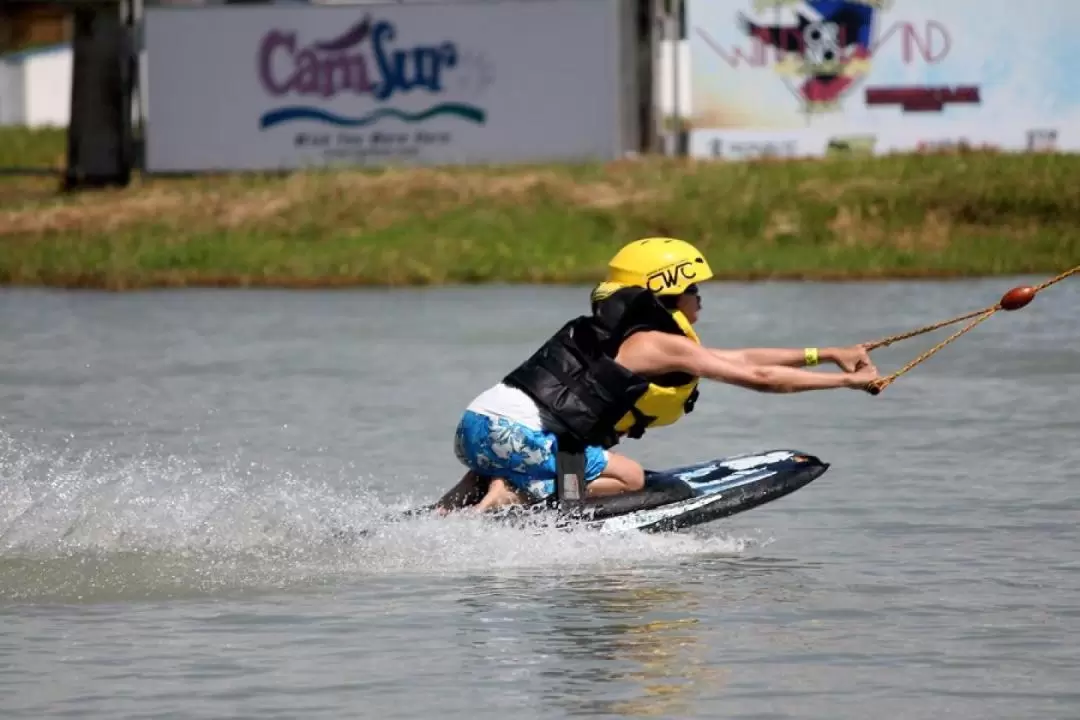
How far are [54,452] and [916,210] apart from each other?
1690cm

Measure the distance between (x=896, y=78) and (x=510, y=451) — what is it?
79.1 ft

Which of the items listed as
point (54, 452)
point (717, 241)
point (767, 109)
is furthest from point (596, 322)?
point (767, 109)

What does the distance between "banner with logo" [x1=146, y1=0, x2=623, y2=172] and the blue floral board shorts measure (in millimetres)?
22904

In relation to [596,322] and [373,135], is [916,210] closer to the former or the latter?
[373,135]

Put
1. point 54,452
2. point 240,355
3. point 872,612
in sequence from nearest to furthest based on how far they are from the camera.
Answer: point 872,612, point 54,452, point 240,355

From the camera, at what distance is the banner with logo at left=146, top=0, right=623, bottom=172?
34.5m

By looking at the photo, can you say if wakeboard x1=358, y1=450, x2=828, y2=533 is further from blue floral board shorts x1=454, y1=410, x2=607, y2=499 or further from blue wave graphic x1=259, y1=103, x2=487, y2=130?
blue wave graphic x1=259, y1=103, x2=487, y2=130

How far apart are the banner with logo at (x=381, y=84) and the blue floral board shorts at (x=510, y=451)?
2290cm

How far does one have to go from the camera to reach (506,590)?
10.7 metres

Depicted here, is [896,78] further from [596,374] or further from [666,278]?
[596,374]

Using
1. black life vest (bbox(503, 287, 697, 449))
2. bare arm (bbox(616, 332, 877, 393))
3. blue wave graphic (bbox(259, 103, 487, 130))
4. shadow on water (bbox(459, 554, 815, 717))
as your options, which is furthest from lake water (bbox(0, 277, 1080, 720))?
blue wave graphic (bbox(259, 103, 487, 130))

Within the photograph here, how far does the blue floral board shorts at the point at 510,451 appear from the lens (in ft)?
37.4

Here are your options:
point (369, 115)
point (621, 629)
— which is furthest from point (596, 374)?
point (369, 115)

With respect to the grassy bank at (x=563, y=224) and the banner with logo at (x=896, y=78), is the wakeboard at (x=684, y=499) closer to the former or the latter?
the grassy bank at (x=563, y=224)
